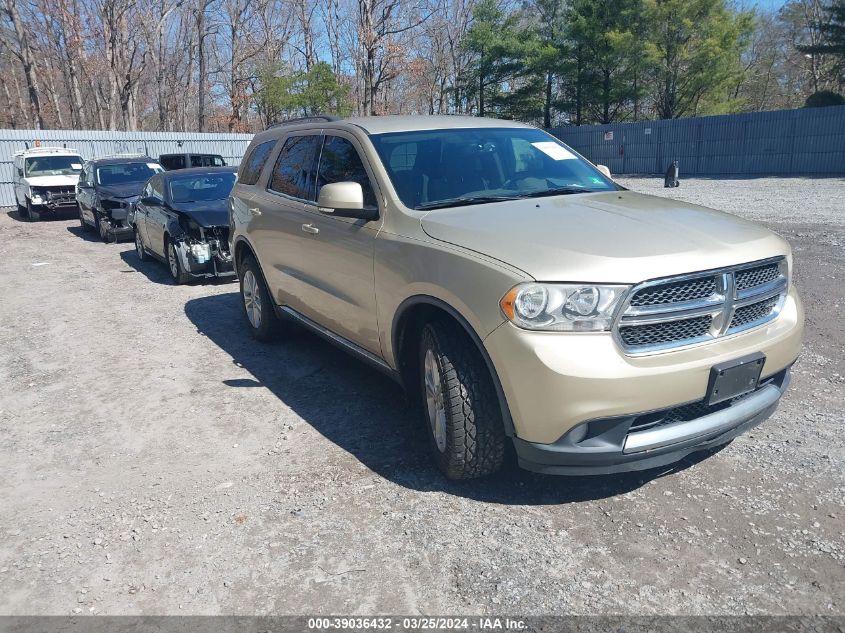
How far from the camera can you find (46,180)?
18.4 meters

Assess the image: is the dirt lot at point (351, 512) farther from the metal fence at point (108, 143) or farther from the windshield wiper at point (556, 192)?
the metal fence at point (108, 143)

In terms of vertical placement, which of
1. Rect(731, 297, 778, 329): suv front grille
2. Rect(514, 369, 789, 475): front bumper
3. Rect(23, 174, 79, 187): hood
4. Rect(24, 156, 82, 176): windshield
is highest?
Rect(24, 156, 82, 176): windshield

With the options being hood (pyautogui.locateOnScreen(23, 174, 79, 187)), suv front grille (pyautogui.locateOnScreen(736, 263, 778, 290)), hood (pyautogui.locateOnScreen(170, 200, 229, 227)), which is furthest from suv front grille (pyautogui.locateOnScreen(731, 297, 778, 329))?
hood (pyautogui.locateOnScreen(23, 174, 79, 187))

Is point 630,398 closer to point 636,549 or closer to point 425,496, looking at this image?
point 636,549

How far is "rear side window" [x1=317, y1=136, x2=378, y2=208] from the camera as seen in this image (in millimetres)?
4250

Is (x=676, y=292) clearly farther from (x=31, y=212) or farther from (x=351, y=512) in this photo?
(x=31, y=212)

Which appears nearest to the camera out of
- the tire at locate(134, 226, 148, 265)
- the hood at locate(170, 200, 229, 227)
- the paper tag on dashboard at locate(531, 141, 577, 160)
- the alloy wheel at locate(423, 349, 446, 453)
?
the alloy wheel at locate(423, 349, 446, 453)

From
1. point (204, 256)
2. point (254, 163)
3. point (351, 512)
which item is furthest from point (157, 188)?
point (351, 512)

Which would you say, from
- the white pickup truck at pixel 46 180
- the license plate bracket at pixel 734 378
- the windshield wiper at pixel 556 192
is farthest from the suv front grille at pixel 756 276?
the white pickup truck at pixel 46 180

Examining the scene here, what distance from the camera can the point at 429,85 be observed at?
5381cm

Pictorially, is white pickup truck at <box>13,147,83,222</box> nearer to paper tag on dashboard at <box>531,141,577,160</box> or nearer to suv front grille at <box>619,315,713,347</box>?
paper tag on dashboard at <box>531,141,577,160</box>

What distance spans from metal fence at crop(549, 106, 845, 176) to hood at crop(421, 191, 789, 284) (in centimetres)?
2558

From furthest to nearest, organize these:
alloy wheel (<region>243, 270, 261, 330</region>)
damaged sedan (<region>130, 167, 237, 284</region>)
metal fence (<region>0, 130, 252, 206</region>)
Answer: metal fence (<region>0, 130, 252, 206</region>) → damaged sedan (<region>130, 167, 237, 284</region>) → alloy wheel (<region>243, 270, 261, 330</region>)

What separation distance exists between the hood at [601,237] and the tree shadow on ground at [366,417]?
1.26m
